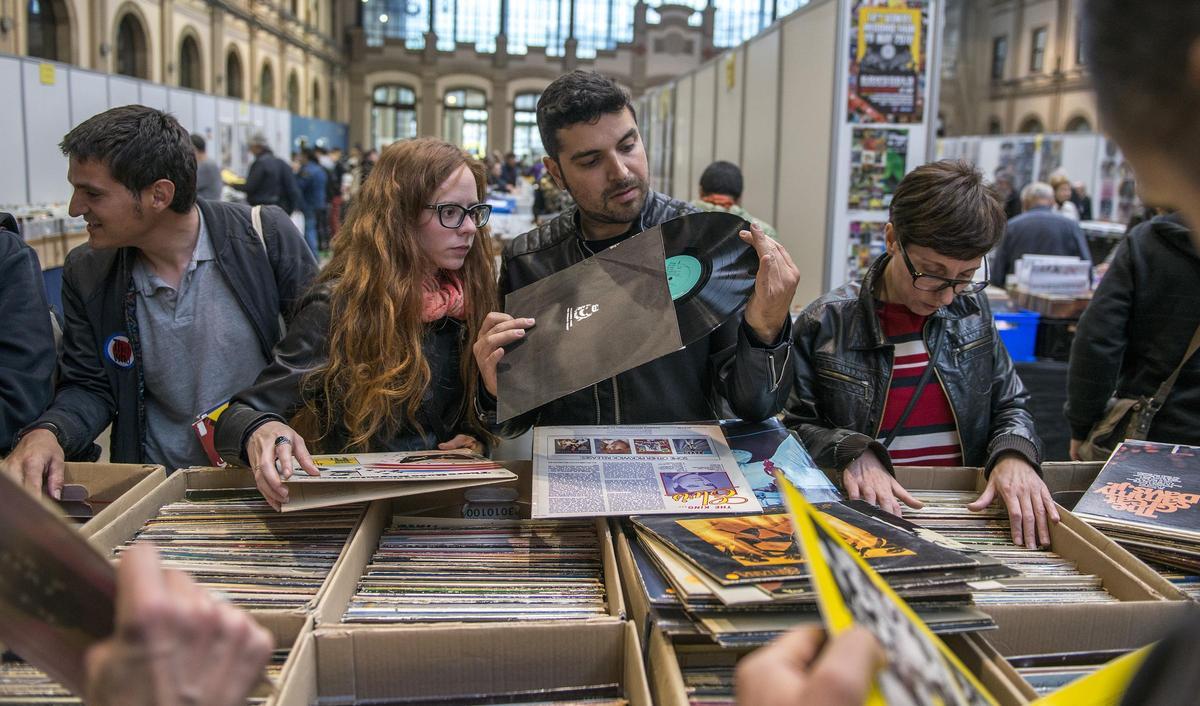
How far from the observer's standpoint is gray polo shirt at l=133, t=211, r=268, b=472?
2150 millimetres

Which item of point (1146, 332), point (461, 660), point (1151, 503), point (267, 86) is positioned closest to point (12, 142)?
point (461, 660)

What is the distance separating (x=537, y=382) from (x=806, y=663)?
92 centimetres

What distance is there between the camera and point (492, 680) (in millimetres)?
1125

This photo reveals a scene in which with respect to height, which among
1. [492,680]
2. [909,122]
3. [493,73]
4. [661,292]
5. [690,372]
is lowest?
[492,680]

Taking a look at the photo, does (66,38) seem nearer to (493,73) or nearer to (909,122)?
(909,122)

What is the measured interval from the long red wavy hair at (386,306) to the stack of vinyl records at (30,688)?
0.76 meters

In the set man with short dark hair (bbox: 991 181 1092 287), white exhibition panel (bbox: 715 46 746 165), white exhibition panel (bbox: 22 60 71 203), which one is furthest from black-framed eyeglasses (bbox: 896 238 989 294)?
white exhibition panel (bbox: 22 60 71 203)

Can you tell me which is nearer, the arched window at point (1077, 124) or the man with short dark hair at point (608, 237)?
the man with short dark hair at point (608, 237)

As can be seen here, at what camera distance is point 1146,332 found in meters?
2.47

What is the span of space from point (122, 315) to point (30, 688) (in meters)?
1.29

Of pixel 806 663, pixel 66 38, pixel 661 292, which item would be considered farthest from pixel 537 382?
pixel 66 38

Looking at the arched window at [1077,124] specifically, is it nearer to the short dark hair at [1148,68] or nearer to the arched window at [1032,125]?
the arched window at [1032,125]

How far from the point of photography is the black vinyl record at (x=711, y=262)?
1.61m

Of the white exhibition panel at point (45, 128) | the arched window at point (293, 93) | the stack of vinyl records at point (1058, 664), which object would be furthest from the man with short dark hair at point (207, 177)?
the arched window at point (293, 93)
